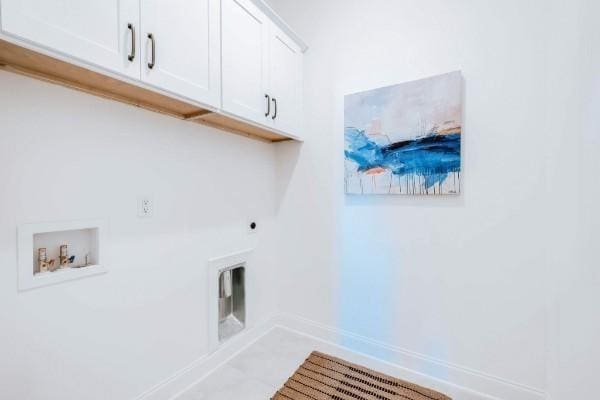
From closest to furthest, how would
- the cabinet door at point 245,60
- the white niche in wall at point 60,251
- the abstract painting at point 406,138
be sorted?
the white niche in wall at point 60,251, the cabinet door at point 245,60, the abstract painting at point 406,138

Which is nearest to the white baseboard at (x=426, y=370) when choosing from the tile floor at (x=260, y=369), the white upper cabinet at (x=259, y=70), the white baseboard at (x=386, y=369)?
the white baseboard at (x=386, y=369)

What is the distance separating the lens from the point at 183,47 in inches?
50.2

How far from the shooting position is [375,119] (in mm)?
1857

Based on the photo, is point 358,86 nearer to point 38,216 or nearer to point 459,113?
point 459,113

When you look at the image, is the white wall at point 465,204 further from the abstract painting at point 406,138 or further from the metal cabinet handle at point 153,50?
the metal cabinet handle at point 153,50

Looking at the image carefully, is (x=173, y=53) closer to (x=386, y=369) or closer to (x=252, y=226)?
(x=252, y=226)

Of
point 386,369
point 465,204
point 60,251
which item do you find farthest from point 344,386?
point 60,251

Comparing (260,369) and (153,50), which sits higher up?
(153,50)

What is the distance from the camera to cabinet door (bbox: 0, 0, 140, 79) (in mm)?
812

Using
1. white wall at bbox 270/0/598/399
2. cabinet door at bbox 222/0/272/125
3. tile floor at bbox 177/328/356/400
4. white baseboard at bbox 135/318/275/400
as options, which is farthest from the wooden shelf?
tile floor at bbox 177/328/356/400

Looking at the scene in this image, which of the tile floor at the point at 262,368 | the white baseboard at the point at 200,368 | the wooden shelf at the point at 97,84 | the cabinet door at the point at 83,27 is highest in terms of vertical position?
the cabinet door at the point at 83,27

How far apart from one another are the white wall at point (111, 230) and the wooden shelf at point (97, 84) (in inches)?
1.4

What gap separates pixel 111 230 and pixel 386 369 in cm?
189

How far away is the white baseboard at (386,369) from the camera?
1.54 metres
